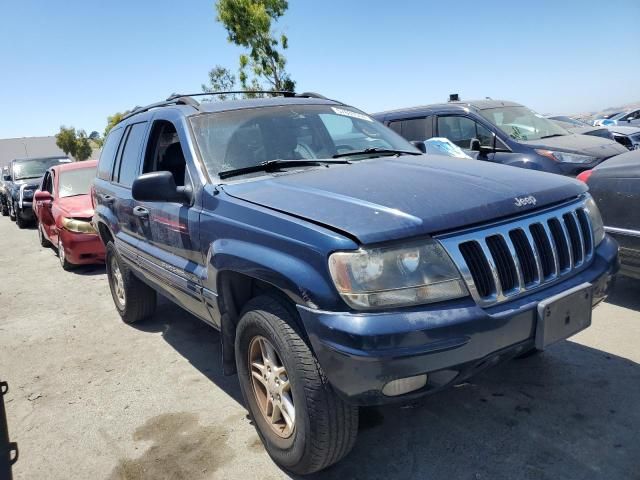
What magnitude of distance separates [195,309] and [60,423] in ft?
3.73

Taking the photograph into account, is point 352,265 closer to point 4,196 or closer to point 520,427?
point 520,427

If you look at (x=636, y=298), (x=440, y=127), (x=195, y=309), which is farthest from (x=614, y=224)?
(x=440, y=127)

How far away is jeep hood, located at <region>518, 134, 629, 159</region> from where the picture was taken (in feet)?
22.9

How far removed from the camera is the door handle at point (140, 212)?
3.75 m

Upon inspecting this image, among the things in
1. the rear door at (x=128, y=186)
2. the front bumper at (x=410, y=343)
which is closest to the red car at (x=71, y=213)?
the rear door at (x=128, y=186)

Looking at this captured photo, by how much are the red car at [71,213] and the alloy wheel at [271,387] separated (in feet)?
17.9

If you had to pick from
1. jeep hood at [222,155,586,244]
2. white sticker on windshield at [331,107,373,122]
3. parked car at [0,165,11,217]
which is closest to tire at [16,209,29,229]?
parked car at [0,165,11,217]

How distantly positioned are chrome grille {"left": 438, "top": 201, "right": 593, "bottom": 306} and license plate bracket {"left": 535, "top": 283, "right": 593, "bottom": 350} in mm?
104

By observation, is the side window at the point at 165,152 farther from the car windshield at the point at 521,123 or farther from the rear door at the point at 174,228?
the car windshield at the point at 521,123

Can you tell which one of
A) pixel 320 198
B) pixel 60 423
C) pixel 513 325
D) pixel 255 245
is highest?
pixel 320 198

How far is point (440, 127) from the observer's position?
779 cm

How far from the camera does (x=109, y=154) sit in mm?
5055

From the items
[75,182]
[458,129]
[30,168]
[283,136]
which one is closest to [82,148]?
[30,168]

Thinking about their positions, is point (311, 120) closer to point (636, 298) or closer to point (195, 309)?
point (195, 309)
